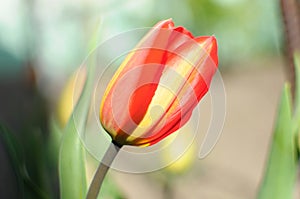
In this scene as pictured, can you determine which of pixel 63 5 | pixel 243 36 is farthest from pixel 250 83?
pixel 63 5

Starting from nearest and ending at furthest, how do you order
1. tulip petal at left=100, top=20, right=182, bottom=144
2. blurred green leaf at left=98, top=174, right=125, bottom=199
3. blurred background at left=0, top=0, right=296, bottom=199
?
tulip petal at left=100, top=20, right=182, bottom=144
blurred green leaf at left=98, top=174, right=125, bottom=199
blurred background at left=0, top=0, right=296, bottom=199

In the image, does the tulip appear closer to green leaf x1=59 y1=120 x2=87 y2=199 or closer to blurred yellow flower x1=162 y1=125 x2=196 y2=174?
green leaf x1=59 y1=120 x2=87 y2=199

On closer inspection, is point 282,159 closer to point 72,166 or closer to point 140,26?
point 72,166

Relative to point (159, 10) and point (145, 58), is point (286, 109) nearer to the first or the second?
point (145, 58)

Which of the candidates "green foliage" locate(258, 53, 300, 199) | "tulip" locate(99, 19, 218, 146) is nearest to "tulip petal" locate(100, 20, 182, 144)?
"tulip" locate(99, 19, 218, 146)

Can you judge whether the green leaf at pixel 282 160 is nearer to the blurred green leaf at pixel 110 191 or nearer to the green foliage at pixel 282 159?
the green foliage at pixel 282 159

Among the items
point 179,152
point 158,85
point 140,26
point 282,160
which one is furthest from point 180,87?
point 140,26
